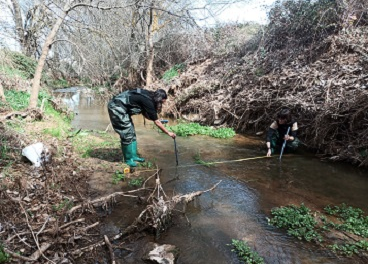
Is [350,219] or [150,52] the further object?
[150,52]

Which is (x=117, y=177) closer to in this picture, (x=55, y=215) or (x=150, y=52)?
(x=55, y=215)

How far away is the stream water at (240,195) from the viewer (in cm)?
289

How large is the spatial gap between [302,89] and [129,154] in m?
5.01

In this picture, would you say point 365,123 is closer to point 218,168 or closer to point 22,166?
point 218,168

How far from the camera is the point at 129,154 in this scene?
5.33 metres

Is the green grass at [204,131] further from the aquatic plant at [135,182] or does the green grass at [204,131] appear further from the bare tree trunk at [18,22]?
the bare tree trunk at [18,22]

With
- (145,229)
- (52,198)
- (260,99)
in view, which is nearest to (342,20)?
(260,99)

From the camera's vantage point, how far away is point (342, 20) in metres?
8.09

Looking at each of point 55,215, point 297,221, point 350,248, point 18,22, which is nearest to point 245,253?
point 297,221

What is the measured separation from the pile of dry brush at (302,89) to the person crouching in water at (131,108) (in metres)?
3.72

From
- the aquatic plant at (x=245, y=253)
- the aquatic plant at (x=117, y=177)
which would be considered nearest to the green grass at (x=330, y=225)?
the aquatic plant at (x=245, y=253)

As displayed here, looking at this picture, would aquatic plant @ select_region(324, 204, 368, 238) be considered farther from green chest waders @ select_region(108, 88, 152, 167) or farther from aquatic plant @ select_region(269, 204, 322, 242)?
green chest waders @ select_region(108, 88, 152, 167)

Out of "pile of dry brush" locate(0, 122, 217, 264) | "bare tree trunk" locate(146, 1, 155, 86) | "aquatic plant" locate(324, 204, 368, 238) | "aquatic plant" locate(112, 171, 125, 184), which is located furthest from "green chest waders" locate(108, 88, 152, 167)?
"bare tree trunk" locate(146, 1, 155, 86)

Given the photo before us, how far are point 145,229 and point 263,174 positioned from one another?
2856 millimetres
